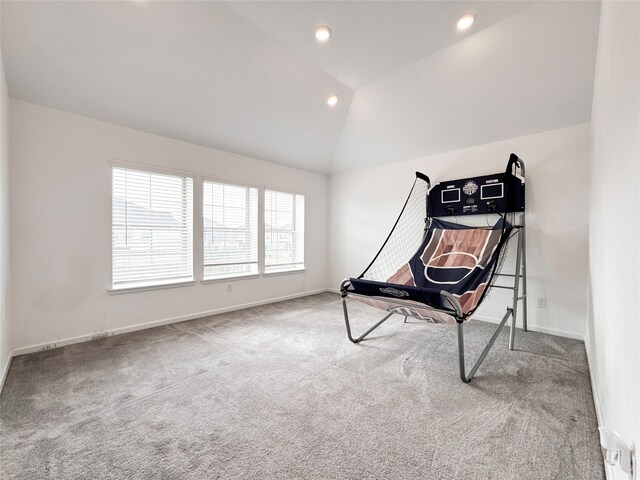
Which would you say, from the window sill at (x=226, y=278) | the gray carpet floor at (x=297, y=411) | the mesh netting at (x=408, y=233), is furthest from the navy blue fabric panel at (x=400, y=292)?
the window sill at (x=226, y=278)

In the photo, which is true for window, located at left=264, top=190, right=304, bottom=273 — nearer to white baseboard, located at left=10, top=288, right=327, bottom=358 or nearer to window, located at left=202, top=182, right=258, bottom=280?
window, located at left=202, top=182, right=258, bottom=280

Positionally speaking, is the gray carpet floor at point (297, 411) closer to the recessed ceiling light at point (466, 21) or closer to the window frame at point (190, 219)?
the window frame at point (190, 219)

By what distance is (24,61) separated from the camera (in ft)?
7.80

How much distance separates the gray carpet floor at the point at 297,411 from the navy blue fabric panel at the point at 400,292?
0.63 m

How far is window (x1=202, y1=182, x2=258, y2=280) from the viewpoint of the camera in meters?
3.93

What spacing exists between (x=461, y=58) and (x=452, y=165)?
1.44 metres

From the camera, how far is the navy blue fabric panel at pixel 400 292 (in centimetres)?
206

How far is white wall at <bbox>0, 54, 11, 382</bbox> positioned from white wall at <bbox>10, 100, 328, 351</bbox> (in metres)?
0.18

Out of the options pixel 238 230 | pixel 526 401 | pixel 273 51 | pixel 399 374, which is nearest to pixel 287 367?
pixel 399 374

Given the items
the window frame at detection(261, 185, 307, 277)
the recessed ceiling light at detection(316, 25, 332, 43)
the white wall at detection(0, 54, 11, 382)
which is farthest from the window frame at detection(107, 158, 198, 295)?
the recessed ceiling light at detection(316, 25, 332, 43)

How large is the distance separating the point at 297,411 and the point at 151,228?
2831 mm

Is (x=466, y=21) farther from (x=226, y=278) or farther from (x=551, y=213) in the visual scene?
Answer: (x=226, y=278)

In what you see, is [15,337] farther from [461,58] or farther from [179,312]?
[461,58]

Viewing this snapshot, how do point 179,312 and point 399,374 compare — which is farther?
point 179,312
